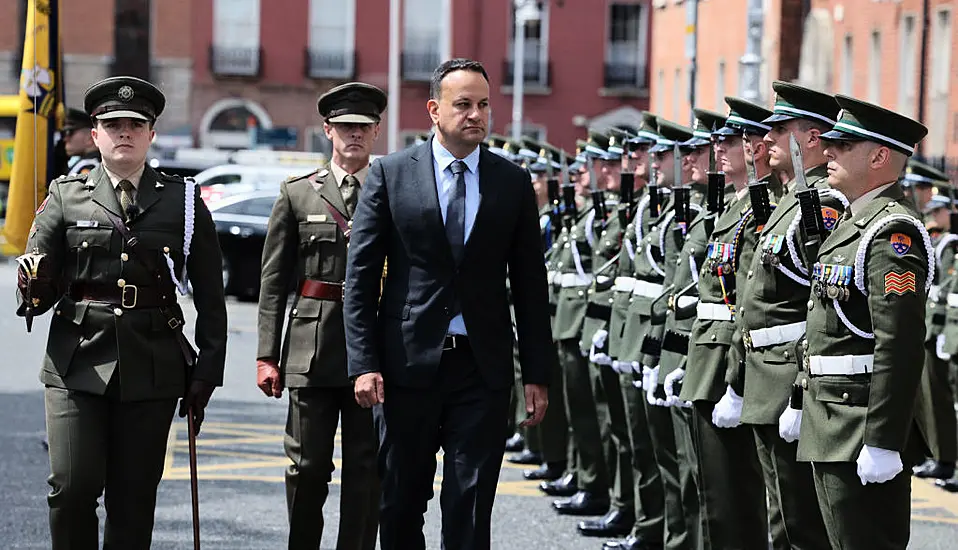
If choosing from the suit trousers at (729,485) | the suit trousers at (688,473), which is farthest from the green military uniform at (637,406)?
the suit trousers at (729,485)

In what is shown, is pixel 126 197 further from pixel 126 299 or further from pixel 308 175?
pixel 308 175

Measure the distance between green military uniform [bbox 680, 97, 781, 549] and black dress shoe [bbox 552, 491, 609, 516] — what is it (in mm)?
2673

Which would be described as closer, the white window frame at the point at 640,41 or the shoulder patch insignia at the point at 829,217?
the shoulder patch insignia at the point at 829,217

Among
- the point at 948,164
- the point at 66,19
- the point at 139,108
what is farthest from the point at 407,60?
the point at 139,108

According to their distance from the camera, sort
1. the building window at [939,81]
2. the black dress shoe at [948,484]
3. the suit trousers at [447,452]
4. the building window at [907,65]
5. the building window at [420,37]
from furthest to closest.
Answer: the building window at [420,37], the building window at [907,65], the building window at [939,81], the black dress shoe at [948,484], the suit trousers at [447,452]

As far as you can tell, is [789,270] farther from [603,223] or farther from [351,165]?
[603,223]

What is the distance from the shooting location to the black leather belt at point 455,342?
6.50 metres

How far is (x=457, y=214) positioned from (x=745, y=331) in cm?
120

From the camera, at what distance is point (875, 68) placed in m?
29.3

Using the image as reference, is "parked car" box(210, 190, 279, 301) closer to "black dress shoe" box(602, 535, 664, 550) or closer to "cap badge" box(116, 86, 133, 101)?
"black dress shoe" box(602, 535, 664, 550)

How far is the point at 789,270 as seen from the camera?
22.1 feet

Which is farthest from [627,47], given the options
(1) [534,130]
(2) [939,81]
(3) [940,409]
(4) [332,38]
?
(3) [940,409]

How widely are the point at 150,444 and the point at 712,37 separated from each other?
32.1 metres

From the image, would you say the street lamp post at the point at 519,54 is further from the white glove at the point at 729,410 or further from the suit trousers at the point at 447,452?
the suit trousers at the point at 447,452
